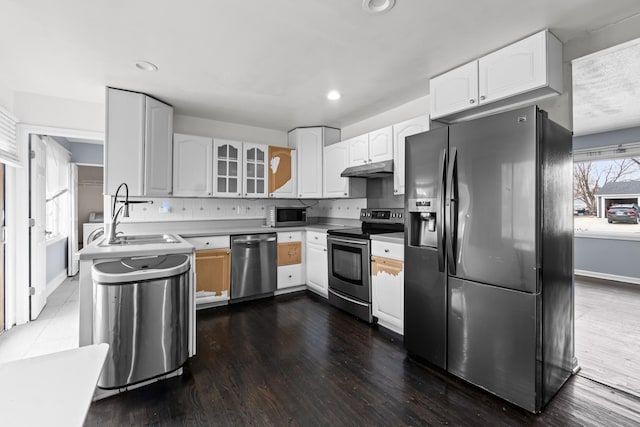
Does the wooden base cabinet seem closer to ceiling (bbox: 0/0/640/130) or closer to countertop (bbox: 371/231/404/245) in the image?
countertop (bbox: 371/231/404/245)

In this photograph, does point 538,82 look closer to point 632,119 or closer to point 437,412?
point 437,412

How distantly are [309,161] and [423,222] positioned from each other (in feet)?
7.61

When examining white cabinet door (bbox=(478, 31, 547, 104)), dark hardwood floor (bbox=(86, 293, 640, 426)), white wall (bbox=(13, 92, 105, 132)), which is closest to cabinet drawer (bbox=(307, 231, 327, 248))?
dark hardwood floor (bbox=(86, 293, 640, 426))

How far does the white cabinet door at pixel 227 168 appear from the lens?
3846 mm

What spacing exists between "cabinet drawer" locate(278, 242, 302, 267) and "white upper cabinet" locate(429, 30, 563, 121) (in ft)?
7.65

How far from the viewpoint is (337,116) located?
396 cm

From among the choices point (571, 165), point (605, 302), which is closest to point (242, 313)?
point (571, 165)

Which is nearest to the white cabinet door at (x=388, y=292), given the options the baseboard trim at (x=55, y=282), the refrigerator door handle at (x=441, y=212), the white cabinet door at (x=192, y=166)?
the refrigerator door handle at (x=441, y=212)

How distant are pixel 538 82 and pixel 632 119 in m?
3.38

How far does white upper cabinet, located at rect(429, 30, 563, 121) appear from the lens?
2.02 m

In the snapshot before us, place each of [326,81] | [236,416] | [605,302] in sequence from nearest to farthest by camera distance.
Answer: [236,416], [326,81], [605,302]

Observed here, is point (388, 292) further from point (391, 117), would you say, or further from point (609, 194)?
point (609, 194)

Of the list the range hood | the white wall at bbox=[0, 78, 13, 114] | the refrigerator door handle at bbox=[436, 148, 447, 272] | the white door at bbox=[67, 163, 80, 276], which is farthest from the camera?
the white door at bbox=[67, 163, 80, 276]

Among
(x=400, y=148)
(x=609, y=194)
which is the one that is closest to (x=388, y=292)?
(x=400, y=148)
